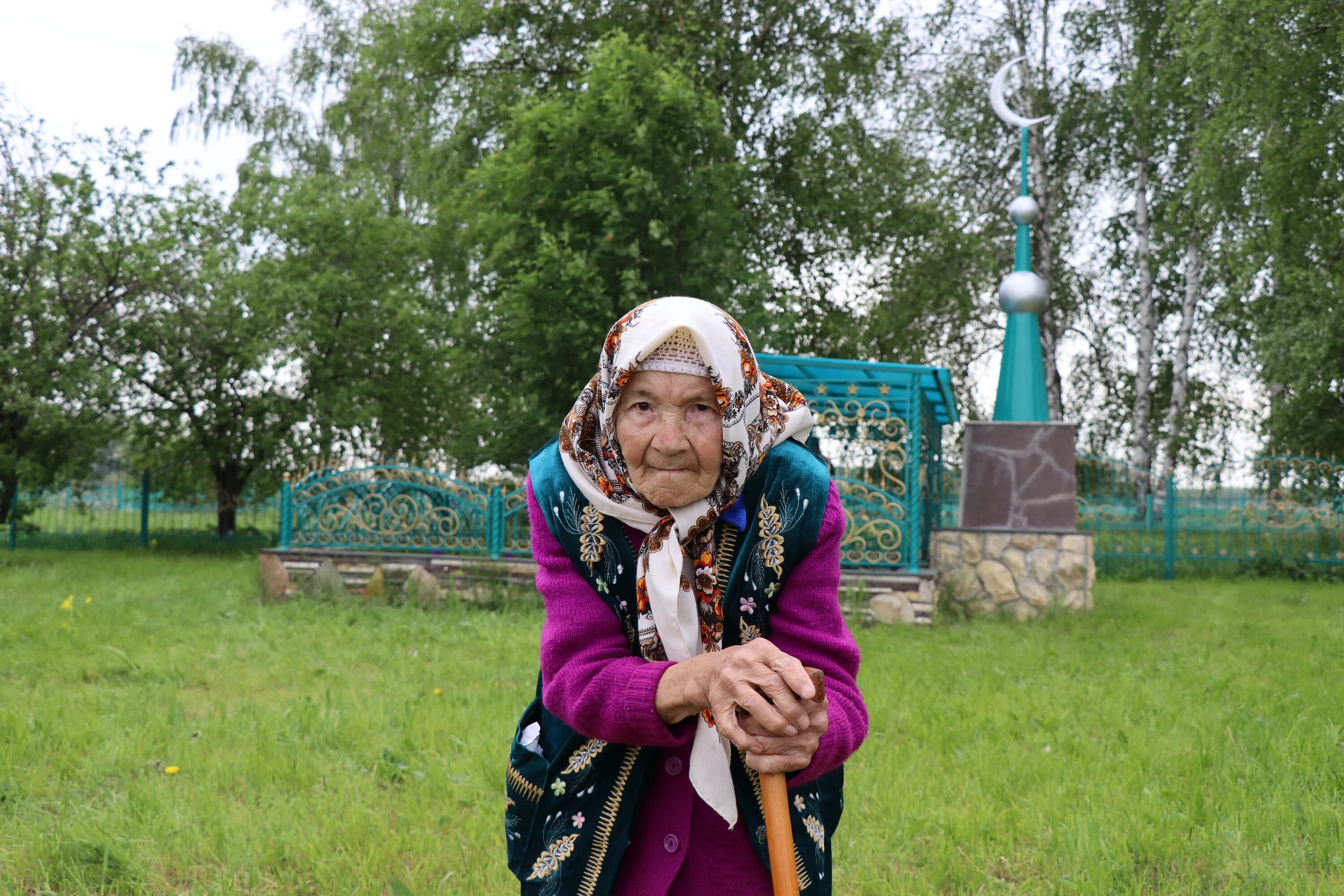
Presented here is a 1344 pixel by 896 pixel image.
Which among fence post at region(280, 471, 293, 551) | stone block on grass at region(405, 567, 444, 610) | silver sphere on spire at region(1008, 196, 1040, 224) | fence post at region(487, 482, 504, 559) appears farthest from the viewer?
silver sphere on spire at region(1008, 196, 1040, 224)

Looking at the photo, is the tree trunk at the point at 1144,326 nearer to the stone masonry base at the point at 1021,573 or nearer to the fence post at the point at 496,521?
the stone masonry base at the point at 1021,573

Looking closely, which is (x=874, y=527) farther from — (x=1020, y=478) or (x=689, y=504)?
(x=689, y=504)

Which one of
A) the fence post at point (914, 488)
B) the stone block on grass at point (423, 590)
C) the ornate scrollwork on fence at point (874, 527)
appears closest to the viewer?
the fence post at point (914, 488)

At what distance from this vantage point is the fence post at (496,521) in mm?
8789

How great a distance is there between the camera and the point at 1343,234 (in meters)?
10.6

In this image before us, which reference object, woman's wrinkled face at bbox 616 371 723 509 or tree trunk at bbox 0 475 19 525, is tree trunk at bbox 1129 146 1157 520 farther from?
woman's wrinkled face at bbox 616 371 723 509

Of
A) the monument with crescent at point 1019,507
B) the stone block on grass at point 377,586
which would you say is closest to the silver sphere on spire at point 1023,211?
the monument with crescent at point 1019,507

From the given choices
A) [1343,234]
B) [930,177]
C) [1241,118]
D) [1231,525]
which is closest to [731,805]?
[1343,234]

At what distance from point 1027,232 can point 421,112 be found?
11278mm

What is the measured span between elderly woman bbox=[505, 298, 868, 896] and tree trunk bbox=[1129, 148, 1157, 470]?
17723 mm

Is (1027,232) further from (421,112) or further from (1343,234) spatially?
(421,112)

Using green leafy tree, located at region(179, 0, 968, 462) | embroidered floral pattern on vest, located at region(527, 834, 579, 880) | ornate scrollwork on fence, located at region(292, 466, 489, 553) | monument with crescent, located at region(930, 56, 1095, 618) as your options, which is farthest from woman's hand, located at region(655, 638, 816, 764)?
green leafy tree, located at region(179, 0, 968, 462)

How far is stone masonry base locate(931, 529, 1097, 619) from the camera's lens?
28.1 ft

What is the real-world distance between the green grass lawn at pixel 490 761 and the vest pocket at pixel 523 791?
4.27 feet
